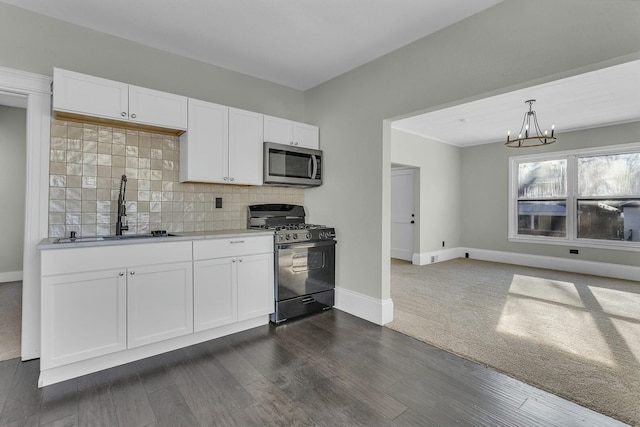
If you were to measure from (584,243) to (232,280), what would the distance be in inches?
246

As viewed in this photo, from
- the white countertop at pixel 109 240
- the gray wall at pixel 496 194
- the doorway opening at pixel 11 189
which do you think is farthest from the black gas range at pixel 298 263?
the gray wall at pixel 496 194

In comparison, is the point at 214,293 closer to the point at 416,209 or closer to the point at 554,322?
the point at 554,322

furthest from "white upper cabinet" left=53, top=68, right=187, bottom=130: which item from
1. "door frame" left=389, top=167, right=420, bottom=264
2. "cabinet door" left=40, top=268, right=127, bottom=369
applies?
"door frame" left=389, top=167, right=420, bottom=264

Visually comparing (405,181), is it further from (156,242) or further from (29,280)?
(29,280)

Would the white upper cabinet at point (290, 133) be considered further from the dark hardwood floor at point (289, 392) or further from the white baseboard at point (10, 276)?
the white baseboard at point (10, 276)

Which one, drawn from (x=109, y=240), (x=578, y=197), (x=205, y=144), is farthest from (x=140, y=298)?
(x=578, y=197)

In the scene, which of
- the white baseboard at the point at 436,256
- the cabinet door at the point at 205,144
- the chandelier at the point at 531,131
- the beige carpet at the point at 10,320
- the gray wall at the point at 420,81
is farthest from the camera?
the white baseboard at the point at 436,256

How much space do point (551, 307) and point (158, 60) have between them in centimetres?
510

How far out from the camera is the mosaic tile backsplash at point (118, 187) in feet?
8.25

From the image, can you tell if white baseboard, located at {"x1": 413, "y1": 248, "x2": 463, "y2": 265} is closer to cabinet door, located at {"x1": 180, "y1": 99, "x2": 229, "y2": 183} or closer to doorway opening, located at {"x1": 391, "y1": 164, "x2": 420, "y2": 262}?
doorway opening, located at {"x1": 391, "y1": 164, "x2": 420, "y2": 262}

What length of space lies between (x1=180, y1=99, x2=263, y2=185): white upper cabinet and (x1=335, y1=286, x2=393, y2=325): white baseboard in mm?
1614

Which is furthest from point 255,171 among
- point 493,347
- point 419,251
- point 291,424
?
point 419,251

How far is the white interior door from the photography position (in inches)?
259

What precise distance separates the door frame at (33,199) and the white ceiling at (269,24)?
62cm
